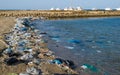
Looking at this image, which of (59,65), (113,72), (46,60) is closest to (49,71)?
(59,65)

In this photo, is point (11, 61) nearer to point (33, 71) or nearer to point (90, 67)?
point (33, 71)

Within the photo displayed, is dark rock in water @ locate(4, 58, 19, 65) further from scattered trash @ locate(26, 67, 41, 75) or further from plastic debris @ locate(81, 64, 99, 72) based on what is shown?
plastic debris @ locate(81, 64, 99, 72)

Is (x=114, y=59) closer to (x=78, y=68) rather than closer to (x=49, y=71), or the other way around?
(x=78, y=68)

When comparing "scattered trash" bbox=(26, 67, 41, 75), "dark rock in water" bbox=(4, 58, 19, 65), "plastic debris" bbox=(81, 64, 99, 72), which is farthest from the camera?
"plastic debris" bbox=(81, 64, 99, 72)

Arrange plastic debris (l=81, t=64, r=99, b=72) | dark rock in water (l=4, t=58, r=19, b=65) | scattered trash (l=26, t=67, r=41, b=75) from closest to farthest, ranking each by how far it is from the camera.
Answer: scattered trash (l=26, t=67, r=41, b=75) < dark rock in water (l=4, t=58, r=19, b=65) < plastic debris (l=81, t=64, r=99, b=72)

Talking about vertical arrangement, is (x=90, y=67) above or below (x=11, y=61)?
below

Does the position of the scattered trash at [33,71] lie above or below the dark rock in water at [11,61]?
below

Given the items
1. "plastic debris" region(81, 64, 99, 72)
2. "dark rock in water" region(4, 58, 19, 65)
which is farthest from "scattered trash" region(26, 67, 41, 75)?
"plastic debris" region(81, 64, 99, 72)

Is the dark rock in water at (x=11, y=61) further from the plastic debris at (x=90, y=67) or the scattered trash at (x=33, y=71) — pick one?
the plastic debris at (x=90, y=67)

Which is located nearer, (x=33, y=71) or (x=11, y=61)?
(x=33, y=71)

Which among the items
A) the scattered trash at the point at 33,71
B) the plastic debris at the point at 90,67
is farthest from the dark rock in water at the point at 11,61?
the plastic debris at the point at 90,67

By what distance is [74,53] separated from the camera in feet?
70.3

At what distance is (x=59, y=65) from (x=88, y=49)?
27.5 feet

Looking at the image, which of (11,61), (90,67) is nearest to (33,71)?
(11,61)
